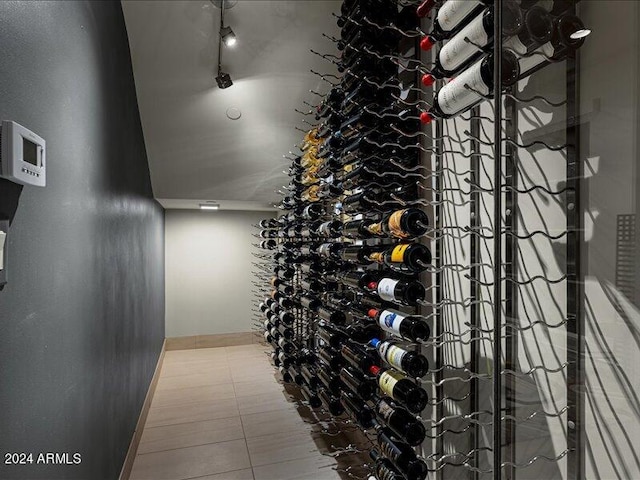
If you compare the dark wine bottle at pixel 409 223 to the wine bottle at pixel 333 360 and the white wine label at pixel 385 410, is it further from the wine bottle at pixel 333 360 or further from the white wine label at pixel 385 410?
the wine bottle at pixel 333 360

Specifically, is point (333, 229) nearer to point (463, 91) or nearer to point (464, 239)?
point (464, 239)

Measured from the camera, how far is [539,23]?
963 mm

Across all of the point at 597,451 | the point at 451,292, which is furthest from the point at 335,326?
the point at 597,451

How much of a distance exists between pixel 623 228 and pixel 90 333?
178 centimetres

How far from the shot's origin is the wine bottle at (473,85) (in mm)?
1009

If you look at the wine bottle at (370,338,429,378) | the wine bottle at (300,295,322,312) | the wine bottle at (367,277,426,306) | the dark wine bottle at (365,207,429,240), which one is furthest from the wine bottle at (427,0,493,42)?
the wine bottle at (300,295,322,312)

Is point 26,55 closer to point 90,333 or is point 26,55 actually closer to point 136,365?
point 90,333

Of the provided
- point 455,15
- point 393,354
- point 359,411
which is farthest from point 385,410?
point 455,15

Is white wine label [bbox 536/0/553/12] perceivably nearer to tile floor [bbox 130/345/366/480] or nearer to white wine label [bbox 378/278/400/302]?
white wine label [bbox 378/278/400/302]

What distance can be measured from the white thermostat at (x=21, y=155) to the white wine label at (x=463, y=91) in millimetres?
1185

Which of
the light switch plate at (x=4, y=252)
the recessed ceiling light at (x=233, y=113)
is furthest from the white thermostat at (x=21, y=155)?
A: the recessed ceiling light at (x=233, y=113)

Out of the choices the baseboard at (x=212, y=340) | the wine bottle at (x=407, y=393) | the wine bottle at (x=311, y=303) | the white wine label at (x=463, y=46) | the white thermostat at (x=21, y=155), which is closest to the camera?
the white thermostat at (x=21, y=155)

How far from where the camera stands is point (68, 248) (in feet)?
4.25

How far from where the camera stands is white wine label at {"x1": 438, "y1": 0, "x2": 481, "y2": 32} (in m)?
1.11
